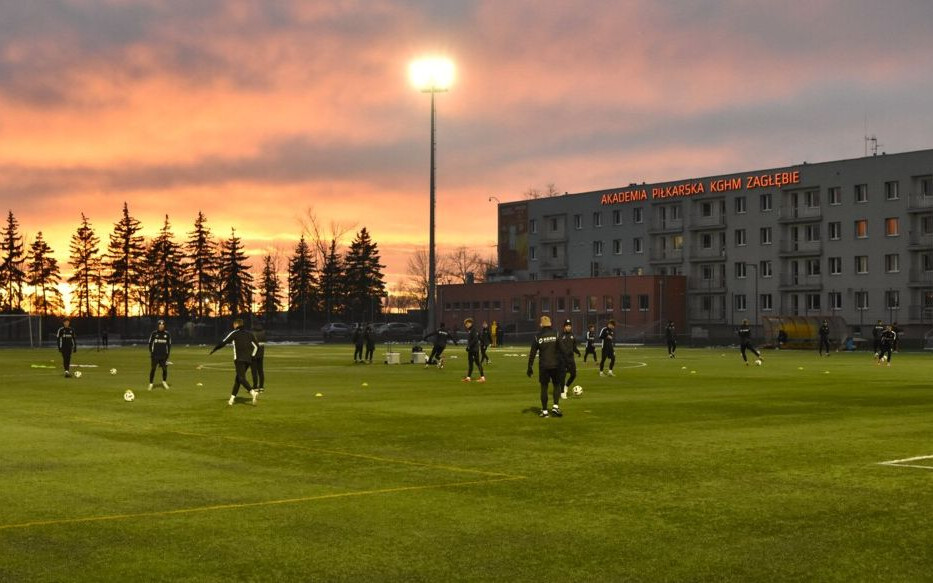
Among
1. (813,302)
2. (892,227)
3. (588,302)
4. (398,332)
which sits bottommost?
(398,332)

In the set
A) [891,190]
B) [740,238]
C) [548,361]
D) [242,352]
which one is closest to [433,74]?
[242,352]

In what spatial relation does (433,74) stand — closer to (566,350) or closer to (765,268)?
(566,350)

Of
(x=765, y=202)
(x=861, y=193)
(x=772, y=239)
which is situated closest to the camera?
(x=861, y=193)

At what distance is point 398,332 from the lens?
110 meters

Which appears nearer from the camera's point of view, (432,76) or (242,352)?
(242,352)

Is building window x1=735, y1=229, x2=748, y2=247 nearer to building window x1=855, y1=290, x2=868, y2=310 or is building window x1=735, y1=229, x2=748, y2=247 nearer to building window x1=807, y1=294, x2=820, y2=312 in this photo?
building window x1=807, y1=294, x2=820, y2=312

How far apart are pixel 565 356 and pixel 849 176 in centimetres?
8344

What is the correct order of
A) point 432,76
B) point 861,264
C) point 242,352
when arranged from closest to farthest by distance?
1. point 242,352
2. point 432,76
3. point 861,264

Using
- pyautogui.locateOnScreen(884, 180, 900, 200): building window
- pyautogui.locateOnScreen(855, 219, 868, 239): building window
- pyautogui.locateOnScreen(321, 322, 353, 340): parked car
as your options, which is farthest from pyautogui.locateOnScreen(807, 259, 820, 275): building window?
pyautogui.locateOnScreen(321, 322, 353, 340): parked car

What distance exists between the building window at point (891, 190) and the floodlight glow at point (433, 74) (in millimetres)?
51824

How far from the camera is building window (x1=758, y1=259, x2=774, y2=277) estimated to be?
106125 millimetres

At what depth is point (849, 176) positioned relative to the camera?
98.3 m

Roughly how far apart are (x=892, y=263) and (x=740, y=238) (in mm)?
15781

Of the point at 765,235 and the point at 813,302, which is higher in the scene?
the point at 765,235
